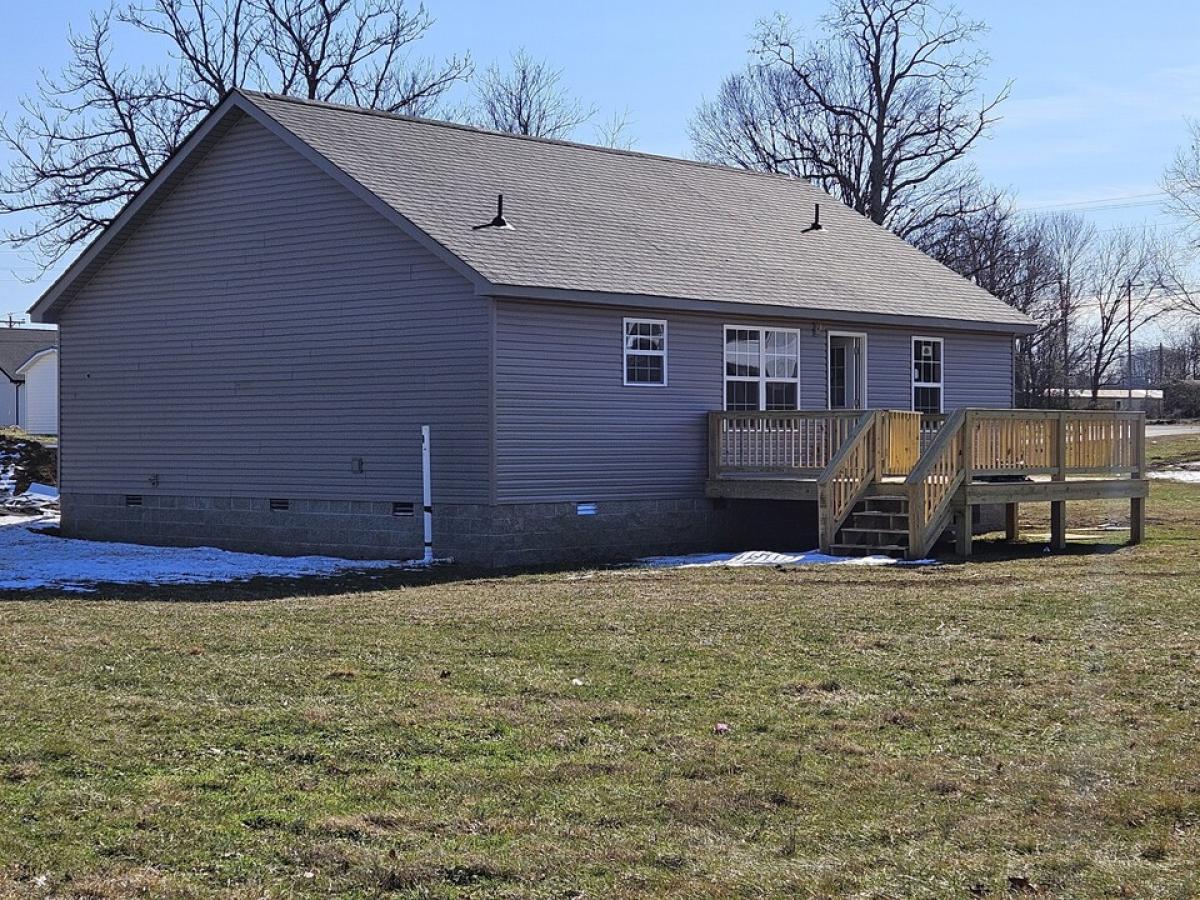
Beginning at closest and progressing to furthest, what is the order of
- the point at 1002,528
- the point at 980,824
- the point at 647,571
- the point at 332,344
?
the point at 980,824 → the point at 647,571 → the point at 332,344 → the point at 1002,528

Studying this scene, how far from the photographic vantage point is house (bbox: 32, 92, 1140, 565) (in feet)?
63.9

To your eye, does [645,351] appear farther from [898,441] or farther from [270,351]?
[270,351]

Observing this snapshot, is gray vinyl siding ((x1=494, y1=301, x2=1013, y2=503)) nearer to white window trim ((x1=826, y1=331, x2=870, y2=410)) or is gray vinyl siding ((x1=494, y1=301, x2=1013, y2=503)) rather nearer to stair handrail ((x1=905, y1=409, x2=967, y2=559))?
white window trim ((x1=826, y1=331, x2=870, y2=410))

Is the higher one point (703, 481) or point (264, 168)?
point (264, 168)

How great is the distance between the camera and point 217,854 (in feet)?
20.9

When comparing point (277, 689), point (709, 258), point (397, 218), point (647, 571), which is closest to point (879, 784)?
point (277, 689)

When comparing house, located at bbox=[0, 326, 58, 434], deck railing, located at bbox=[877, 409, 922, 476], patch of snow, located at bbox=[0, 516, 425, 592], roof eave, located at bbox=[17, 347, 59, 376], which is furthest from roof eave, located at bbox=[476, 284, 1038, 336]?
house, located at bbox=[0, 326, 58, 434]

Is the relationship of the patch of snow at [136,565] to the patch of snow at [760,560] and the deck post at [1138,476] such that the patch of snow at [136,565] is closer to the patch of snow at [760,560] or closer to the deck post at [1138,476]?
the patch of snow at [760,560]

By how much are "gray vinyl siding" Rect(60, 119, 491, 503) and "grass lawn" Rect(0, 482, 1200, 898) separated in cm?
647

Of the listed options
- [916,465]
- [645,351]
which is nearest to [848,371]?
[645,351]

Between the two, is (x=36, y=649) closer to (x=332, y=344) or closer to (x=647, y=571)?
(x=647, y=571)

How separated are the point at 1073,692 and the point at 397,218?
12.0 m

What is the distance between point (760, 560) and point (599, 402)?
9.88 feet

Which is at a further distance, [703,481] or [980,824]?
[703,481]
